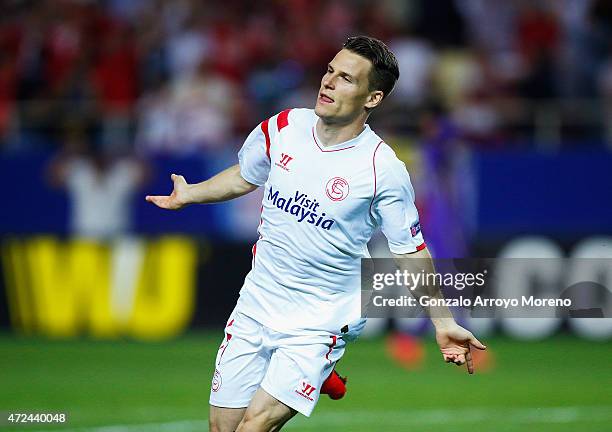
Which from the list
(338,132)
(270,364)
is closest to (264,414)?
(270,364)

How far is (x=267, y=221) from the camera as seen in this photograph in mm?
6738

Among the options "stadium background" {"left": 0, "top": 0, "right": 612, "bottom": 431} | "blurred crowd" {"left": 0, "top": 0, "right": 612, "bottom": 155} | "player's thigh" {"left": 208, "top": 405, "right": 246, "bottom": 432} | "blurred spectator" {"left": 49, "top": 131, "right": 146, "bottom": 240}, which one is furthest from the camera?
"blurred crowd" {"left": 0, "top": 0, "right": 612, "bottom": 155}

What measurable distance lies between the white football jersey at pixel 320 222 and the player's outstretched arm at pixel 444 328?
0.22 feet

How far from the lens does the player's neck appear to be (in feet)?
21.8

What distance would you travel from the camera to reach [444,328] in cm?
630

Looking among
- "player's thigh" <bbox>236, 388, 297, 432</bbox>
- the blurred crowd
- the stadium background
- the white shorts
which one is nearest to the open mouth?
the white shorts

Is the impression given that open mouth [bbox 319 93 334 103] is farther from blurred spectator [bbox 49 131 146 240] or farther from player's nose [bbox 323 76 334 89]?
blurred spectator [bbox 49 131 146 240]

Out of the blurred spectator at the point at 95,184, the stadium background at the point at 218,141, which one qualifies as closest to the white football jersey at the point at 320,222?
the stadium background at the point at 218,141

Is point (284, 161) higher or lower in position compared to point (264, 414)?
higher

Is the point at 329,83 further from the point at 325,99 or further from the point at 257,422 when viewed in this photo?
the point at 257,422

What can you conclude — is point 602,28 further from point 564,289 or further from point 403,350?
point 403,350

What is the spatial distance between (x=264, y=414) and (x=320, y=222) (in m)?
0.99

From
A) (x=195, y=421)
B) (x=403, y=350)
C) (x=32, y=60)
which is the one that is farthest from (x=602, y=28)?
(x=195, y=421)

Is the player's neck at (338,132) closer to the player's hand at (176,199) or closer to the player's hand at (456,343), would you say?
the player's hand at (176,199)
